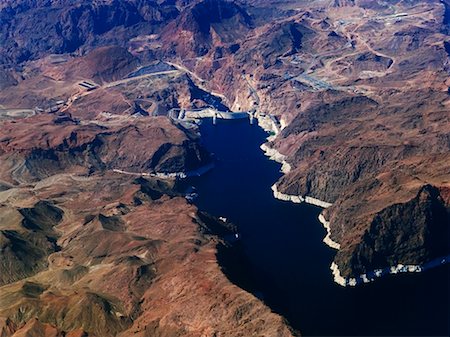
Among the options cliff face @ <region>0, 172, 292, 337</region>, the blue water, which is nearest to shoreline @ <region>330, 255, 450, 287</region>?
the blue water

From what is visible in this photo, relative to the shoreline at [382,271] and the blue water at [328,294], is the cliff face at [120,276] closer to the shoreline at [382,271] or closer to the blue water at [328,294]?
the blue water at [328,294]

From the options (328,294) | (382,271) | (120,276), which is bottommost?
(382,271)

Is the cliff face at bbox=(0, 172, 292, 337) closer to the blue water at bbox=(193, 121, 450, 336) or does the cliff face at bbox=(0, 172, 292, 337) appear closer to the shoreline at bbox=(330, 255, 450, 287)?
the blue water at bbox=(193, 121, 450, 336)

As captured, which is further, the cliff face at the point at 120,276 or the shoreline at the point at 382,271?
the shoreline at the point at 382,271

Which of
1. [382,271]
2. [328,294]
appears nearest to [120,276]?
[328,294]

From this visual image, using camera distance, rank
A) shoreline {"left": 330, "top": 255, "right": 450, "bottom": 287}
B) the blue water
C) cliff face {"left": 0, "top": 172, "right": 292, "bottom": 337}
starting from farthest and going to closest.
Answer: shoreline {"left": 330, "top": 255, "right": 450, "bottom": 287}
the blue water
cliff face {"left": 0, "top": 172, "right": 292, "bottom": 337}

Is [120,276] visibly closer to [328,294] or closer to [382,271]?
[328,294]

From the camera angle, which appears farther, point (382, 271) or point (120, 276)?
point (382, 271)

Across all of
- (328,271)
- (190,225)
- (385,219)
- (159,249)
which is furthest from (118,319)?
(385,219)

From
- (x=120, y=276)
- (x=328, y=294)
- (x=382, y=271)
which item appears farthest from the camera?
(x=382, y=271)

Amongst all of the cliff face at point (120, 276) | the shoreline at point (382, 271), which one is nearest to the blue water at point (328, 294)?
the shoreline at point (382, 271)

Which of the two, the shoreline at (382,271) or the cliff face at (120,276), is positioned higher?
the cliff face at (120,276)

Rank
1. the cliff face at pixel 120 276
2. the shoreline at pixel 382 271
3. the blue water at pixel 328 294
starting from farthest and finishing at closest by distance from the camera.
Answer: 1. the shoreline at pixel 382 271
2. the blue water at pixel 328 294
3. the cliff face at pixel 120 276
